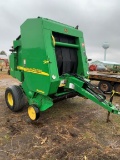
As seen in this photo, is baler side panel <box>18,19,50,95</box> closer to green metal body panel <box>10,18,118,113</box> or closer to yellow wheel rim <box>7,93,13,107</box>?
green metal body panel <box>10,18,118,113</box>

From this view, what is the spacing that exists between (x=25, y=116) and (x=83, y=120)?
1.56 metres

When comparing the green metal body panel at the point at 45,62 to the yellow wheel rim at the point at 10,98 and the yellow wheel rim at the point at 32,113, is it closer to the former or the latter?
the yellow wheel rim at the point at 32,113

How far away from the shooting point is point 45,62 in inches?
161

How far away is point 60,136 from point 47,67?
5.02ft

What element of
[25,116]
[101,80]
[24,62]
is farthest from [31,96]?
[101,80]

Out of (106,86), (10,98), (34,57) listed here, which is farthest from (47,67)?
(106,86)

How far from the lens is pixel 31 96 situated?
4.75 metres

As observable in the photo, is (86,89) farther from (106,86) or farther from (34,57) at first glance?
(106,86)

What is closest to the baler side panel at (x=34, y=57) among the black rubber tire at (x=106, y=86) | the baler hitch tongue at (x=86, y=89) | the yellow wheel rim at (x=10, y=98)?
the baler hitch tongue at (x=86, y=89)

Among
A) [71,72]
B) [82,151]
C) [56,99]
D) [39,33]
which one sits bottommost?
[82,151]

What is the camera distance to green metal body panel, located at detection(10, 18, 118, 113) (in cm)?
411

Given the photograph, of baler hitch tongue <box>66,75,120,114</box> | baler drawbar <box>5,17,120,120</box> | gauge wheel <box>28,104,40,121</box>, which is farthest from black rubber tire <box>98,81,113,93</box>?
gauge wheel <box>28,104,40,121</box>

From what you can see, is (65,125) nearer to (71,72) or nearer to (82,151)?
(82,151)

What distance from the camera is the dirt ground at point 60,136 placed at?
3.14 m
